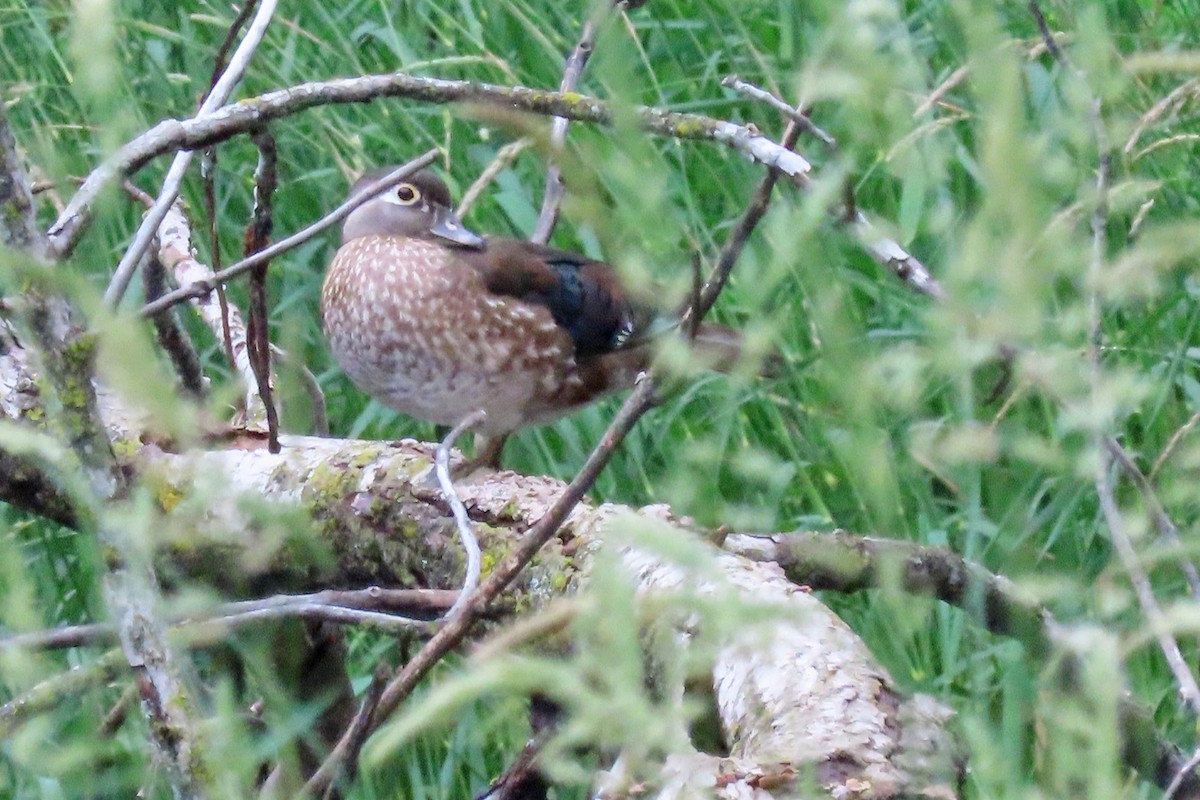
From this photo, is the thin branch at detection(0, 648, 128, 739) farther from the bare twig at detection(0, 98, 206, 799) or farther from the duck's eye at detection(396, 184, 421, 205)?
the duck's eye at detection(396, 184, 421, 205)

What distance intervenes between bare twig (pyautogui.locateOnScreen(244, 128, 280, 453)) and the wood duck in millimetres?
1022

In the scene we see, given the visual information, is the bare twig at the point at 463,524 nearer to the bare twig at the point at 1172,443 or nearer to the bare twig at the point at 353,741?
the bare twig at the point at 353,741

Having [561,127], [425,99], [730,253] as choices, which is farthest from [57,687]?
[561,127]

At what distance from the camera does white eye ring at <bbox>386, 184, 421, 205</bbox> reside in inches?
130

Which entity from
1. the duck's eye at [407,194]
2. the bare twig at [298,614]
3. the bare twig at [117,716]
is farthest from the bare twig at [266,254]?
the duck's eye at [407,194]

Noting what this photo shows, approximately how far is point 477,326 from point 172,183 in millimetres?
1717

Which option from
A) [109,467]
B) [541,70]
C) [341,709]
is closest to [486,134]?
[541,70]

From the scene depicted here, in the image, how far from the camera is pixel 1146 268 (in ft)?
2.50

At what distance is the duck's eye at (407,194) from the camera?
329 cm

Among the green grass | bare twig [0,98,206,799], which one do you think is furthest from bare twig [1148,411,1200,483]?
bare twig [0,98,206,799]

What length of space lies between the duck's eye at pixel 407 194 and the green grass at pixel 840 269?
0.15m

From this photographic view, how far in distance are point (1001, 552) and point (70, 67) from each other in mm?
2067

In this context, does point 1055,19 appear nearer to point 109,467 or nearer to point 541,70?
point 541,70

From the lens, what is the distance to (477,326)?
298 centimetres
